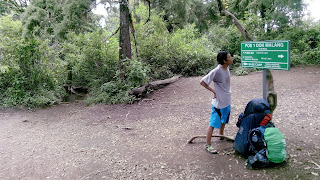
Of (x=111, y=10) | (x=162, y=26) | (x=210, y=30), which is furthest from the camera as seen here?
(x=210, y=30)

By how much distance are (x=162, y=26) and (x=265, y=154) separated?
9624mm

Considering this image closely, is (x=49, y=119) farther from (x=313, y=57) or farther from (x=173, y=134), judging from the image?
(x=313, y=57)

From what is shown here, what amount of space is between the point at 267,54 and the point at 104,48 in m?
6.94

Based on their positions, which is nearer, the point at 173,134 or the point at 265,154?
the point at 265,154

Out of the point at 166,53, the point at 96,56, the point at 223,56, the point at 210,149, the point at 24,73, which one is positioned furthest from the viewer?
the point at 166,53

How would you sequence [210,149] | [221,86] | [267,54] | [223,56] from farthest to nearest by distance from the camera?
[210,149] → [221,86] → [223,56] → [267,54]

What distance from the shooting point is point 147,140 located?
4.66m

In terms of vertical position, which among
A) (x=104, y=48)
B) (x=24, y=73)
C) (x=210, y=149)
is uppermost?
(x=104, y=48)

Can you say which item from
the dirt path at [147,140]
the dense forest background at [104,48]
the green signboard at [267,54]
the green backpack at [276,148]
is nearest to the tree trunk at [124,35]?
the dense forest background at [104,48]

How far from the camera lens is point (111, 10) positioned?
7.37 m

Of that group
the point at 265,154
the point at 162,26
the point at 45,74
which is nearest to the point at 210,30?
the point at 162,26

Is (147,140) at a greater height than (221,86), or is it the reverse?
(221,86)

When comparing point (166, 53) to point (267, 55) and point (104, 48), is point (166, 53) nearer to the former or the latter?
point (104, 48)

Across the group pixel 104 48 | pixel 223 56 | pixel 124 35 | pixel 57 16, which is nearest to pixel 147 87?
pixel 124 35
